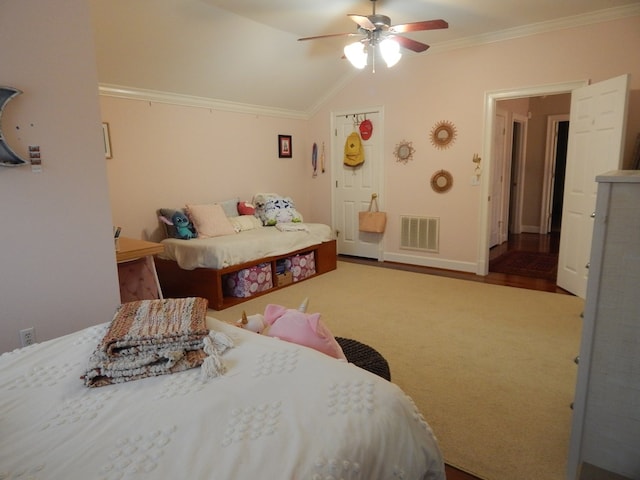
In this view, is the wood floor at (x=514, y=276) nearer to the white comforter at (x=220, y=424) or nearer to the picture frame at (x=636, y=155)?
the picture frame at (x=636, y=155)

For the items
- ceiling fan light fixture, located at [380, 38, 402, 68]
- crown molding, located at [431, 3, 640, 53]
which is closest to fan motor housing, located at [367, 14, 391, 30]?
ceiling fan light fixture, located at [380, 38, 402, 68]

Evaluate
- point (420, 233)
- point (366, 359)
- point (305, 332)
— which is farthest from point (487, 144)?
point (305, 332)

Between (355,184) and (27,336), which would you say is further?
(355,184)

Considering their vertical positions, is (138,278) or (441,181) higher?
(441,181)

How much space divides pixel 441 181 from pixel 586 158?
1.56 m

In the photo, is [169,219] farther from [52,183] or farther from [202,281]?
[52,183]

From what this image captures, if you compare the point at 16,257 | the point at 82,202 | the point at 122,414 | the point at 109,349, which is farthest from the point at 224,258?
the point at 122,414

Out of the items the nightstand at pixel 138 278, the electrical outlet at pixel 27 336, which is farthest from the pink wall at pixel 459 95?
the electrical outlet at pixel 27 336

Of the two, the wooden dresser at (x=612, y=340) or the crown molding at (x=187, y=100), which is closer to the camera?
the wooden dresser at (x=612, y=340)

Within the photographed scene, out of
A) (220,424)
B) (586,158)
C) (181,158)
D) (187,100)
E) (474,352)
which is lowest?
(474,352)

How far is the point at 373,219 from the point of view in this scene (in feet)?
18.1

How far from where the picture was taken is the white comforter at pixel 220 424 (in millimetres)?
873

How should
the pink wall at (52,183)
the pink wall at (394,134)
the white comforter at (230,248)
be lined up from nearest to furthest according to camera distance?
the pink wall at (52,183)
the white comforter at (230,248)
the pink wall at (394,134)

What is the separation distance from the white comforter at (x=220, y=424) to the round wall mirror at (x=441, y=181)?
4.06 meters
